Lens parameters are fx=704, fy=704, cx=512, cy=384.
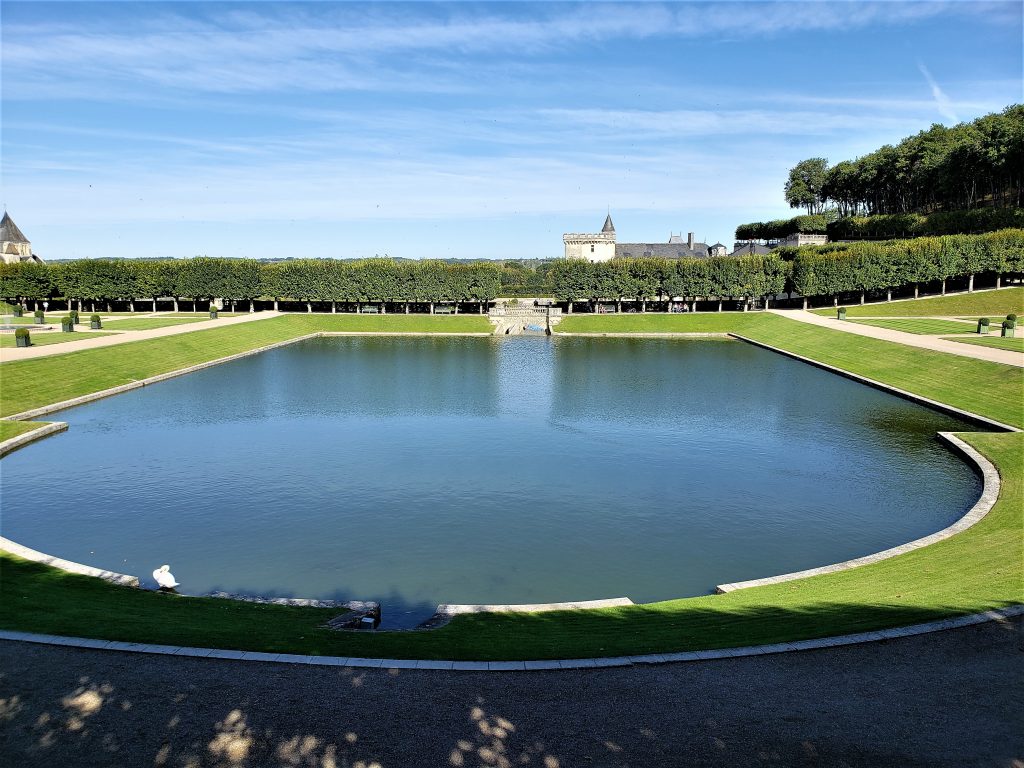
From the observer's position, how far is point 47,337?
55781mm

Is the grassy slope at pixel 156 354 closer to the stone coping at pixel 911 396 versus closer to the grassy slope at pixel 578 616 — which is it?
the grassy slope at pixel 578 616

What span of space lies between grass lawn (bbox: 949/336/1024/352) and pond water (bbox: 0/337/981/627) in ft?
35.2

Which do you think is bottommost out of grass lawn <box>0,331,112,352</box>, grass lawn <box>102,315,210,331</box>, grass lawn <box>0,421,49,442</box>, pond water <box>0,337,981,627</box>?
pond water <box>0,337,981,627</box>

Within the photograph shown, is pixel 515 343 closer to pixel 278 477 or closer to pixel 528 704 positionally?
pixel 278 477

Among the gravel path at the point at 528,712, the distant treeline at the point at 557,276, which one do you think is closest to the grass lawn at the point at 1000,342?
the distant treeline at the point at 557,276

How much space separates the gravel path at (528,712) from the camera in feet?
28.0

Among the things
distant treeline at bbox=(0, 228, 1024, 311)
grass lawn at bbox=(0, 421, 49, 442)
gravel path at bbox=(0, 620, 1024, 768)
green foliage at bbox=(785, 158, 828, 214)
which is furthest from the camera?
green foliage at bbox=(785, 158, 828, 214)

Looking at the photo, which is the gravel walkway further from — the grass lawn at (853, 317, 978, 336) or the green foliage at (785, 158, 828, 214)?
the green foliage at (785, 158, 828, 214)

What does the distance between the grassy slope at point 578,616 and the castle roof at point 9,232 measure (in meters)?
152

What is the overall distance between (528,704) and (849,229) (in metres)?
121

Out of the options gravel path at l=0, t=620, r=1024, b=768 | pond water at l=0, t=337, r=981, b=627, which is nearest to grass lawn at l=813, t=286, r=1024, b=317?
pond water at l=0, t=337, r=981, b=627

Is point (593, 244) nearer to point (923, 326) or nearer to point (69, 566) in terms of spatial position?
point (923, 326)

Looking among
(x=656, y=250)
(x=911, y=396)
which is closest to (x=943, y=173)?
(x=656, y=250)

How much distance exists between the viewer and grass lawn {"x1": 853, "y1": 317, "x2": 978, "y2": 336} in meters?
57.4
